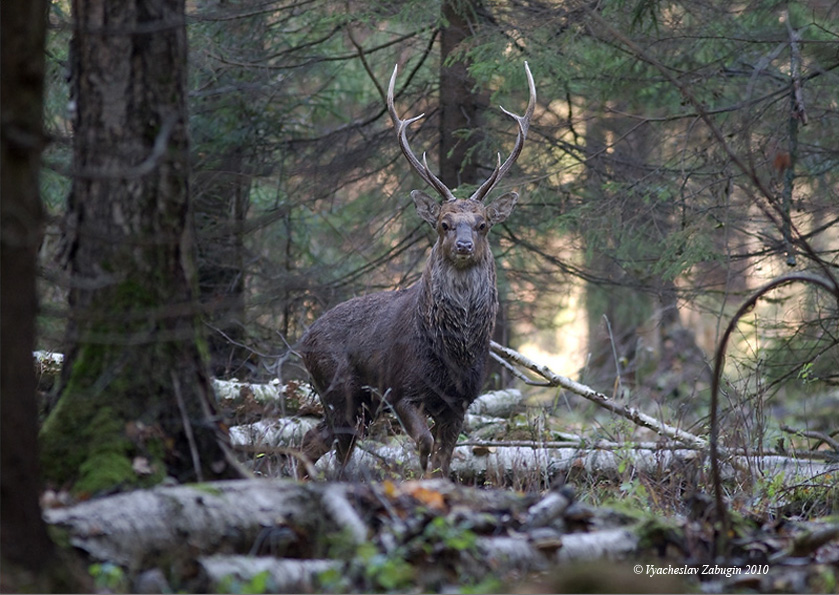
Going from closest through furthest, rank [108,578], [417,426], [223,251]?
1. [108,578]
2. [417,426]
3. [223,251]

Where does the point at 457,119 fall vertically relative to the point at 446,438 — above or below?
above

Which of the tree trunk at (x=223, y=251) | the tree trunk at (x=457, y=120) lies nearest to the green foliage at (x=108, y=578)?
the tree trunk at (x=223, y=251)

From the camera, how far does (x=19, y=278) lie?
10.8ft

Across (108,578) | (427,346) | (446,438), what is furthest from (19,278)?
(446,438)

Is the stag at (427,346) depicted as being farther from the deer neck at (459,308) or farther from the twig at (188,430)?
the twig at (188,430)

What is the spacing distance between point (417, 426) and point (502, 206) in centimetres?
238

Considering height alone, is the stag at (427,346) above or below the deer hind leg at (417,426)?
above

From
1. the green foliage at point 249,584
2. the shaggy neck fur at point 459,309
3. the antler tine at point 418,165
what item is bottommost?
the green foliage at point 249,584

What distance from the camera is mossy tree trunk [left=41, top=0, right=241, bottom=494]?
4.16m

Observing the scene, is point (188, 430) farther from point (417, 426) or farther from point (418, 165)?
point (418, 165)

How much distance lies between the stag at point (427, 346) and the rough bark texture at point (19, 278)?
4082 millimetres

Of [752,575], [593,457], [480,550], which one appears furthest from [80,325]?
[593,457]

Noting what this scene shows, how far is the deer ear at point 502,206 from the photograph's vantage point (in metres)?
8.45

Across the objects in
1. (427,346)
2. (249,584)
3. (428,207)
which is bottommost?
(249,584)
